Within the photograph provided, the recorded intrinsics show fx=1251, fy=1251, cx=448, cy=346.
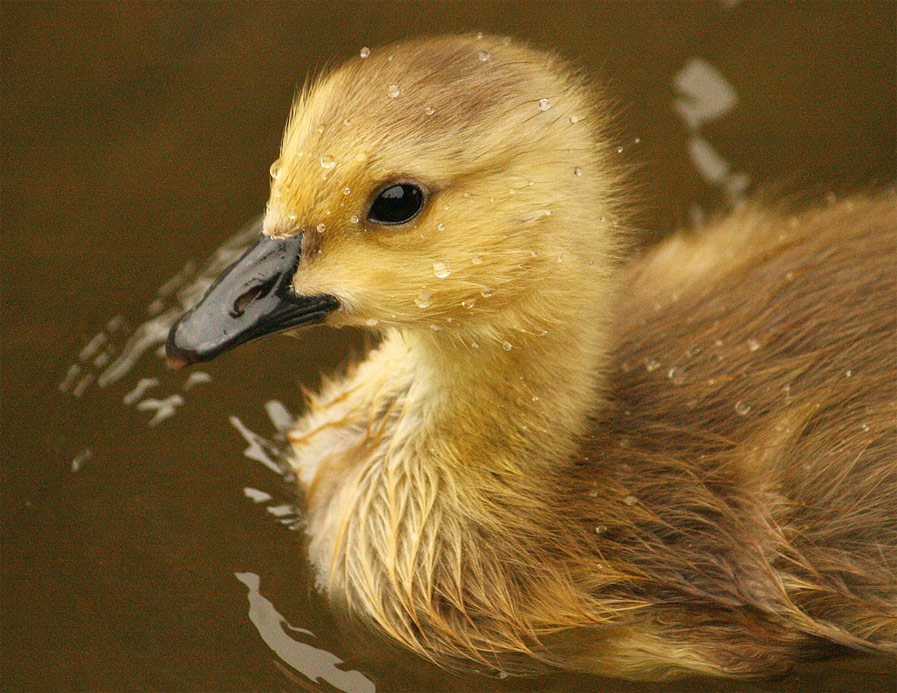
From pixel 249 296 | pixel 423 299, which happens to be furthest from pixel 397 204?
pixel 249 296

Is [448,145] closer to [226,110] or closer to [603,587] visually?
[603,587]

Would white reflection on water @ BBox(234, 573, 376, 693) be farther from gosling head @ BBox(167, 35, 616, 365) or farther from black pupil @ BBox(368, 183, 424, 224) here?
black pupil @ BBox(368, 183, 424, 224)

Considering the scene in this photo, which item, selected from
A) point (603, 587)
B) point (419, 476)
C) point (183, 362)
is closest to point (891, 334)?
point (603, 587)

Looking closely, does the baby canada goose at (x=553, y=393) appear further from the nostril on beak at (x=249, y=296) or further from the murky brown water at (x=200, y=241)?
the murky brown water at (x=200, y=241)

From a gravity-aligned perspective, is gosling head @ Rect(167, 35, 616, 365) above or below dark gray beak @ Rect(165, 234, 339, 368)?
above

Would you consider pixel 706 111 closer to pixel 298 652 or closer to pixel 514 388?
pixel 514 388

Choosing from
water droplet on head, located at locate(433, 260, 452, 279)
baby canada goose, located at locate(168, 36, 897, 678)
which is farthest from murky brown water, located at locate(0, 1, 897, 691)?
water droplet on head, located at locate(433, 260, 452, 279)

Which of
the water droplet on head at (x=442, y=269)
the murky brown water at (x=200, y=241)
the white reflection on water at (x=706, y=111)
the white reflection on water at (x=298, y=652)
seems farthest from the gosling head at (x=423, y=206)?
the white reflection on water at (x=706, y=111)
